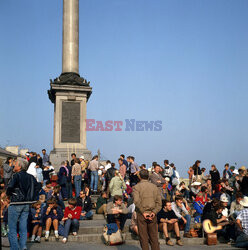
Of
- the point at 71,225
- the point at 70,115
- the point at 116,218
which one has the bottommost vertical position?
the point at 71,225

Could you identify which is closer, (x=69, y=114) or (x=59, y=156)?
(x=59, y=156)

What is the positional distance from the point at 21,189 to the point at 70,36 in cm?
1597

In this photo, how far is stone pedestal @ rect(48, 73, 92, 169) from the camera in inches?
733

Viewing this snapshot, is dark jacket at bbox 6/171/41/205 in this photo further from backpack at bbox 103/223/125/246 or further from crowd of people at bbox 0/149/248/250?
backpack at bbox 103/223/125/246

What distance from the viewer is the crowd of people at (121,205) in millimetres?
6344

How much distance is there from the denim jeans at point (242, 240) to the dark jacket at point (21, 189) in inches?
216

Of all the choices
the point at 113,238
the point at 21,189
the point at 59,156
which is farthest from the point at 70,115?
the point at 21,189

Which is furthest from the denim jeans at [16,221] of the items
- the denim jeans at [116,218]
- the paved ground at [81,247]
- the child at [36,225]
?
the denim jeans at [116,218]

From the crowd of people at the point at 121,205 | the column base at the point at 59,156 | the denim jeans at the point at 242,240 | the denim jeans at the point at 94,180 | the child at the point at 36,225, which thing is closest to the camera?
the crowd of people at the point at 121,205

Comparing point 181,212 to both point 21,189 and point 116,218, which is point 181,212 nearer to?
point 116,218

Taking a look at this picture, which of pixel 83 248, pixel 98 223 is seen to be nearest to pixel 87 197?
pixel 98 223

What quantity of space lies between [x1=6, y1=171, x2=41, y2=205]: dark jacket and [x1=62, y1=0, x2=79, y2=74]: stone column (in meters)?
14.4

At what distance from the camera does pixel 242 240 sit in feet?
28.2

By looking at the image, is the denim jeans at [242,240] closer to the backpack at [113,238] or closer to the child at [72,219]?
the backpack at [113,238]
